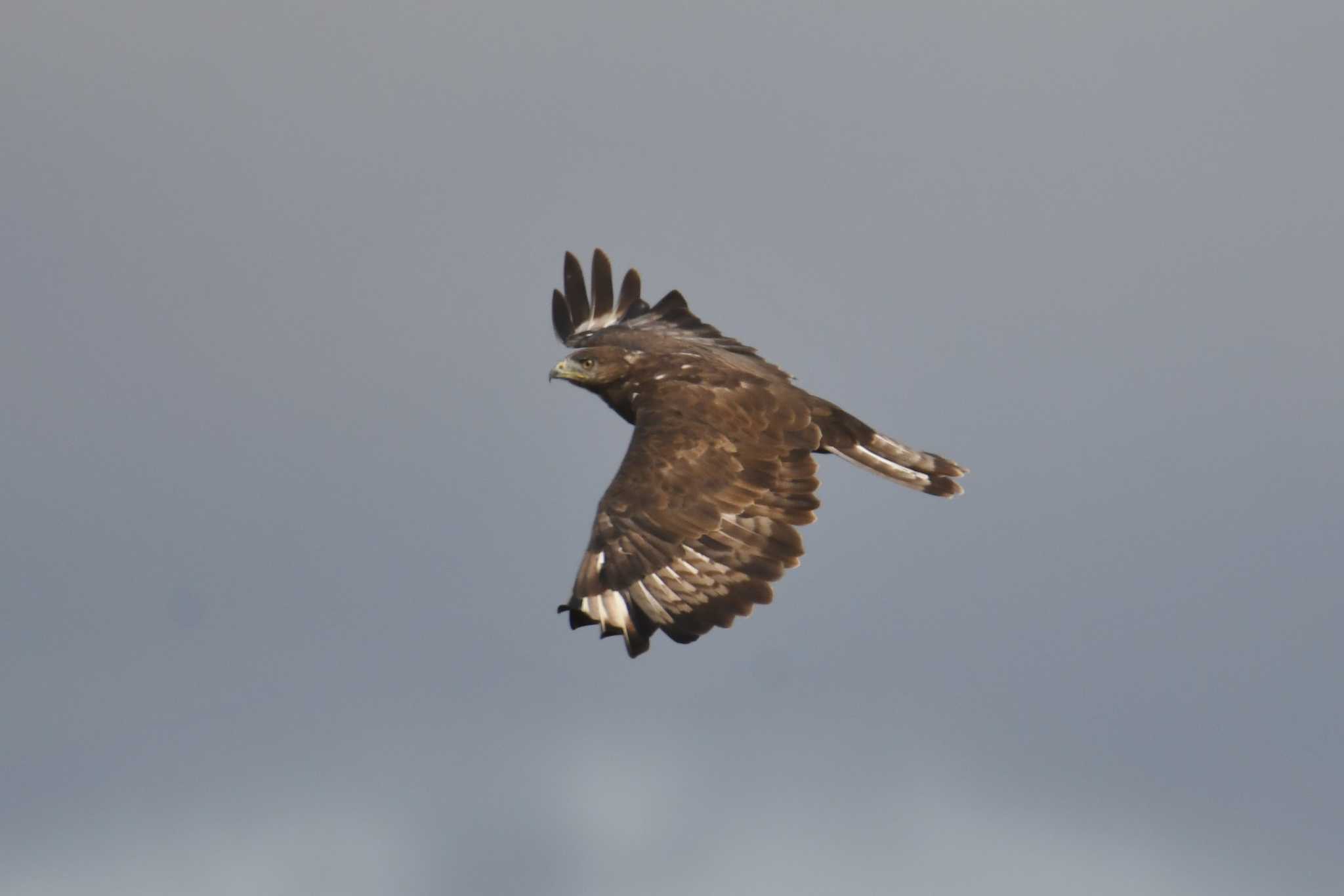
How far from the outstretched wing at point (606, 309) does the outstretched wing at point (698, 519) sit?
4.36 meters

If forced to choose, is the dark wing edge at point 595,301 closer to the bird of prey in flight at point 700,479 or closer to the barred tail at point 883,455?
the bird of prey in flight at point 700,479

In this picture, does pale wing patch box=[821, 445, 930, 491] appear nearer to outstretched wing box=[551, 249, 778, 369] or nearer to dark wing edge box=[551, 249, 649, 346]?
outstretched wing box=[551, 249, 778, 369]

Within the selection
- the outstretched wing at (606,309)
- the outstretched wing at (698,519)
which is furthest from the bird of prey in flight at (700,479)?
the outstretched wing at (606,309)

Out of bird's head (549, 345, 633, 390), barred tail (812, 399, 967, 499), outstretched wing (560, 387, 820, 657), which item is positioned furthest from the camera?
bird's head (549, 345, 633, 390)

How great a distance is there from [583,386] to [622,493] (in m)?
2.99

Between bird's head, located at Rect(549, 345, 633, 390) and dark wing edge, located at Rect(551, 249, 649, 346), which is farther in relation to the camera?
dark wing edge, located at Rect(551, 249, 649, 346)

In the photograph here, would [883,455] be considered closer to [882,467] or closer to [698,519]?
[882,467]

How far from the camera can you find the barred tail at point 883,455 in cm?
1869

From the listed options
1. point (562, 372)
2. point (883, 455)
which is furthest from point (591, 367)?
point (883, 455)

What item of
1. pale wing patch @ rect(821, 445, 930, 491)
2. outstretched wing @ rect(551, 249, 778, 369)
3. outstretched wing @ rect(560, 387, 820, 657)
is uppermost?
outstretched wing @ rect(551, 249, 778, 369)

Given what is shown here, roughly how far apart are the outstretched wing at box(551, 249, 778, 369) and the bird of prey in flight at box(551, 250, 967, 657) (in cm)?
186

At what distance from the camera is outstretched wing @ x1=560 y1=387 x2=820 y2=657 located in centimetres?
1636

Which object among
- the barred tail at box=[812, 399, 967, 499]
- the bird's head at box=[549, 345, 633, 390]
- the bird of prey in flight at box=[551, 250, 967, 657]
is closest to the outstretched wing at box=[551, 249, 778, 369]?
the bird of prey in flight at box=[551, 250, 967, 657]

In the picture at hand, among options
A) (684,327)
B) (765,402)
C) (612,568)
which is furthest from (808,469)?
(684,327)
